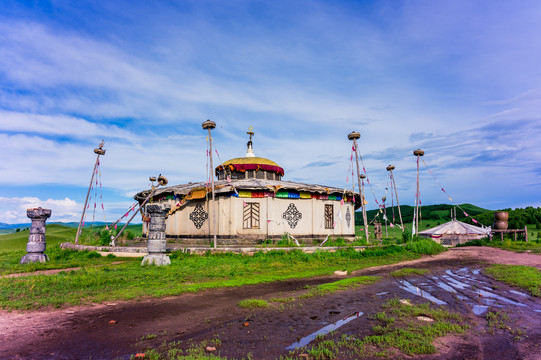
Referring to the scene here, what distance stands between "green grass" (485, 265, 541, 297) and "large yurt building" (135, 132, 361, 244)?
10414mm

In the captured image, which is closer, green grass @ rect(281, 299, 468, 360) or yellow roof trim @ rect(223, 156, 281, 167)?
green grass @ rect(281, 299, 468, 360)

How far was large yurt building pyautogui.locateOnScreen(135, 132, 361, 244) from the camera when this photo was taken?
20.2 m

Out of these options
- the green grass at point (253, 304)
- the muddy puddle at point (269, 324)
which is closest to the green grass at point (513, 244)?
A: the muddy puddle at point (269, 324)

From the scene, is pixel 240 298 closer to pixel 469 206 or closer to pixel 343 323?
pixel 343 323

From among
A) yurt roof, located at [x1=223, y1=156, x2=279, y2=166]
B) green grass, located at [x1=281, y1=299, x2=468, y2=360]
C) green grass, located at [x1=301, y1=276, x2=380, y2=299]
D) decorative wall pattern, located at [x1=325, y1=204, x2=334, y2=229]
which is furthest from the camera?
yurt roof, located at [x1=223, y1=156, x2=279, y2=166]

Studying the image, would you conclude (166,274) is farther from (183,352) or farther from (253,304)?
(183,352)

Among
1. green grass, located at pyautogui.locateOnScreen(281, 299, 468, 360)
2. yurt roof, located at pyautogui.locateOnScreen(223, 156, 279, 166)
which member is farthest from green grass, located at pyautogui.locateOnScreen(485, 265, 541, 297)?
yurt roof, located at pyautogui.locateOnScreen(223, 156, 279, 166)

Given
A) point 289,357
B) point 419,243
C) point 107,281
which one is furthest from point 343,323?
point 419,243

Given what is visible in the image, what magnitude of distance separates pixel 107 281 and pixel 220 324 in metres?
5.73

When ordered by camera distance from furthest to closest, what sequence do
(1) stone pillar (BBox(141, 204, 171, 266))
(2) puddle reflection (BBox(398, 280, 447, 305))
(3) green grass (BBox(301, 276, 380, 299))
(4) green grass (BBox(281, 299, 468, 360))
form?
(1) stone pillar (BBox(141, 204, 171, 266))
(3) green grass (BBox(301, 276, 380, 299))
(2) puddle reflection (BBox(398, 280, 447, 305))
(4) green grass (BBox(281, 299, 468, 360))

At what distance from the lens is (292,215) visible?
21.5 meters

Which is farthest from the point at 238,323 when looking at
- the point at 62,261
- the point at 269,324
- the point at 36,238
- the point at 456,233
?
the point at 456,233

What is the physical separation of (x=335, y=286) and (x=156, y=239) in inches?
315

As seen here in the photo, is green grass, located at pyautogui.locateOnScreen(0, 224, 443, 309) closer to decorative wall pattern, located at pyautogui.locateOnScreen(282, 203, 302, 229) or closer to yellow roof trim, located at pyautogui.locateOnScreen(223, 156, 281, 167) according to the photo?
decorative wall pattern, located at pyautogui.locateOnScreen(282, 203, 302, 229)
